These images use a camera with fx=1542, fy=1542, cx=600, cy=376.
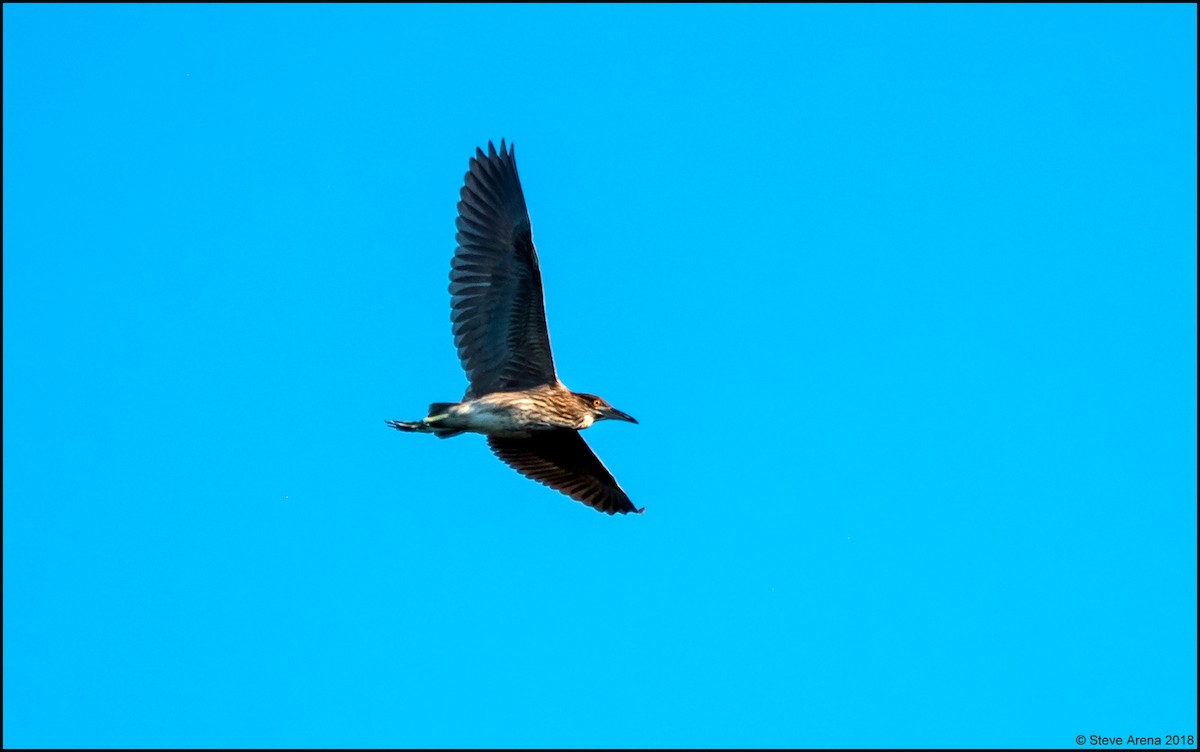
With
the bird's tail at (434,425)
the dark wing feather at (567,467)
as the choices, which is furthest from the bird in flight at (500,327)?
the dark wing feather at (567,467)

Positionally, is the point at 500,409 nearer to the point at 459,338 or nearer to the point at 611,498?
the point at 459,338

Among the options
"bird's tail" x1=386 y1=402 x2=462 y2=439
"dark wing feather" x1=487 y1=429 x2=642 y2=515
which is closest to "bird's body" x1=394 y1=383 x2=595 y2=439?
"bird's tail" x1=386 y1=402 x2=462 y2=439

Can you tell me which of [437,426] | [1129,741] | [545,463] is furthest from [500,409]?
[1129,741]

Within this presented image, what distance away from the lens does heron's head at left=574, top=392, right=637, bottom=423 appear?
51.0 feet

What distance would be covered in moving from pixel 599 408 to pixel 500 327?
1307 millimetres

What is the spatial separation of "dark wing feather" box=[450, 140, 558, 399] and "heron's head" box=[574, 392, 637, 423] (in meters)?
0.37

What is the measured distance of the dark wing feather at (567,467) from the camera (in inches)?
652

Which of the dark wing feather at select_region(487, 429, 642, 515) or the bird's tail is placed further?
the dark wing feather at select_region(487, 429, 642, 515)

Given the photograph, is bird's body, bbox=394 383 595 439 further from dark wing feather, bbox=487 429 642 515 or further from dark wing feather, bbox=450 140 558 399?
dark wing feather, bbox=487 429 642 515

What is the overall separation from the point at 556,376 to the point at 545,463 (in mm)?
1599

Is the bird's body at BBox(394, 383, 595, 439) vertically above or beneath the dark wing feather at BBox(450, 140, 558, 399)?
beneath

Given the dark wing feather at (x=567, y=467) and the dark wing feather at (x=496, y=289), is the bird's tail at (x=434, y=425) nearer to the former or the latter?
the dark wing feather at (x=496, y=289)

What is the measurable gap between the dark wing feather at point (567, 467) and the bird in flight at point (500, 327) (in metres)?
0.94

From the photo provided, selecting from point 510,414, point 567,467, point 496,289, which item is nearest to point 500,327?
point 496,289
